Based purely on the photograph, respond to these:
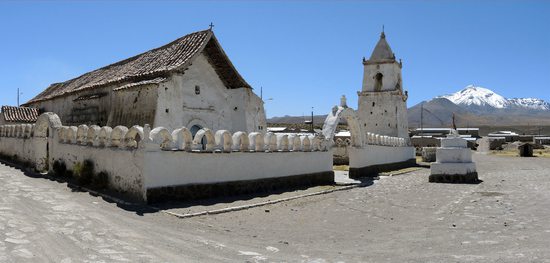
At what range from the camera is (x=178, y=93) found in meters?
18.5

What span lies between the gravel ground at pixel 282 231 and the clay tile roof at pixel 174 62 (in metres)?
6.73

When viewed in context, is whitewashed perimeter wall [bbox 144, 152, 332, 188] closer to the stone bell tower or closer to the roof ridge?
the roof ridge

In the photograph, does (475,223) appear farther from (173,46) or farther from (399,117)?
(399,117)

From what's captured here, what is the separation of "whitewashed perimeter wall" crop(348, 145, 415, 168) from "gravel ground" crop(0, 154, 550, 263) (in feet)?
27.5

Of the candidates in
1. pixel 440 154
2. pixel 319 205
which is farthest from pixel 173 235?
pixel 440 154

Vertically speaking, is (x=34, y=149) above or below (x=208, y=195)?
above

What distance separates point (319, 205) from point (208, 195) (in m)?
3.31

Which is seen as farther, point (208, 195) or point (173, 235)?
point (208, 195)

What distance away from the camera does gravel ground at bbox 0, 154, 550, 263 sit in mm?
7531

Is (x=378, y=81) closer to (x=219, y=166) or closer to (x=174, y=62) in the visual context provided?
(x=174, y=62)

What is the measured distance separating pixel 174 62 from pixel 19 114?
18035mm

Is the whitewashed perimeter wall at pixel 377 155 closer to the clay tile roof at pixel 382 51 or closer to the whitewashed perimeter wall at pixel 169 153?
the whitewashed perimeter wall at pixel 169 153

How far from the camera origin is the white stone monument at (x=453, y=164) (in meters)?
20.4

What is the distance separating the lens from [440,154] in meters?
21.1
